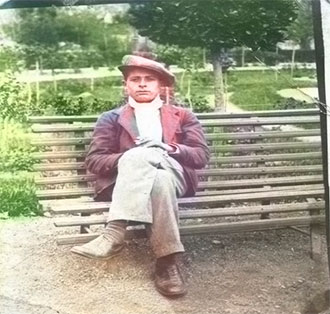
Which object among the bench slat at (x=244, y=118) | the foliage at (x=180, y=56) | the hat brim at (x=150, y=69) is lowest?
the bench slat at (x=244, y=118)

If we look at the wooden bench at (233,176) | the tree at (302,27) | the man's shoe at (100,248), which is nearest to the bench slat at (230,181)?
the wooden bench at (233,176)

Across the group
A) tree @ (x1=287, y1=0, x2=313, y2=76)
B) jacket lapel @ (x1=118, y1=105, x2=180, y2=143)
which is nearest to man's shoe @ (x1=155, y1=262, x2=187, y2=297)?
jacket lapel @ (x1=118, y1=105, x2=180, y2=143)

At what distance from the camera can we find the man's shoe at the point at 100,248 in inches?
41.6

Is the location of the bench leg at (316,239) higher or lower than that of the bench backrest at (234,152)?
lower

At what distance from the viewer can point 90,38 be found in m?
1.06

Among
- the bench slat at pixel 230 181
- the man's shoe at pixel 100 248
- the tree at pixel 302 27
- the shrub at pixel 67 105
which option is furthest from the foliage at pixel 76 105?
the tree at pixel 302 27

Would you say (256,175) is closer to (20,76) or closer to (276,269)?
(276,269)

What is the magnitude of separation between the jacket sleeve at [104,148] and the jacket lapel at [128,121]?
12 mm

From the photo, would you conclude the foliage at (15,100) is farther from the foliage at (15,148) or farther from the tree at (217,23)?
the tree at (217,23)

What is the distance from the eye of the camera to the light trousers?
41.0 inches

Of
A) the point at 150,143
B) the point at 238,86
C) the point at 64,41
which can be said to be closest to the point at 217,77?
the point at 238,86

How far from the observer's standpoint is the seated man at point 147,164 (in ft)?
3.43

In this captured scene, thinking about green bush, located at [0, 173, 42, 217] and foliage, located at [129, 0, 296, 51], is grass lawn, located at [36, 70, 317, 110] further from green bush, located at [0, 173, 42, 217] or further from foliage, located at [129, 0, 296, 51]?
green bush, located at [0, 173, 42, 217]

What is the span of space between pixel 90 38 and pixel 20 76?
0.13m
